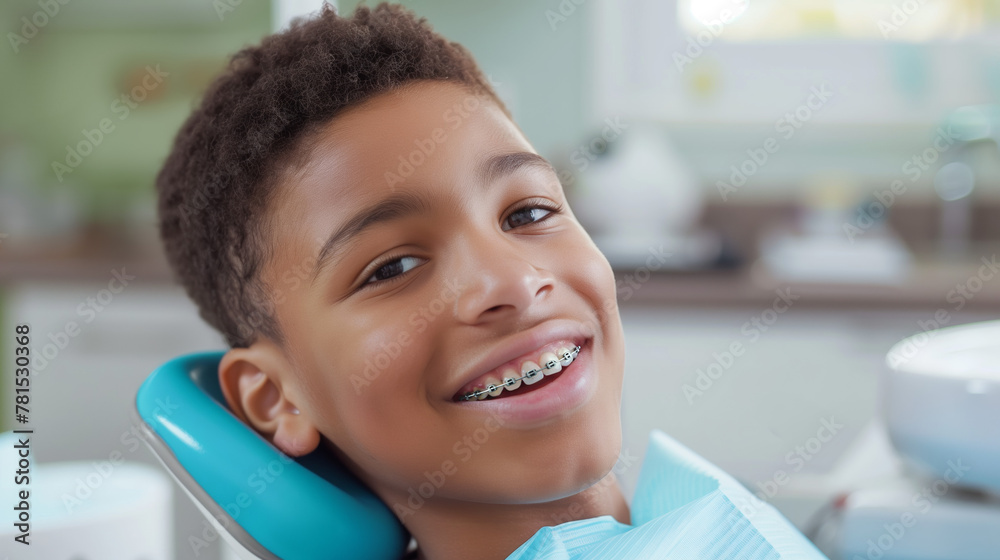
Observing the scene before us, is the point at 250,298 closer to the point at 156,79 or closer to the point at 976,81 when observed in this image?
the point at 156,79

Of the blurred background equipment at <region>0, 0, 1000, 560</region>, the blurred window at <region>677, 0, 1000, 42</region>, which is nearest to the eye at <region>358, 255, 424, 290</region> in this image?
the blurred background equipment at <region>0, 0, 1000, 560</region>

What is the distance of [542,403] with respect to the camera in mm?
686

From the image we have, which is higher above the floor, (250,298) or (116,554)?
(250,298)

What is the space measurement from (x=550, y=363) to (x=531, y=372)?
0.7 inches

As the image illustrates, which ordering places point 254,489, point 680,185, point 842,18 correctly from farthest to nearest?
point 842,18 < point 680,185 < point 254,489

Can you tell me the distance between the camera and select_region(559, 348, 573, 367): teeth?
709 millimetres

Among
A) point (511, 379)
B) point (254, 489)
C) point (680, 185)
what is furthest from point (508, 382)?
point (680, 185)

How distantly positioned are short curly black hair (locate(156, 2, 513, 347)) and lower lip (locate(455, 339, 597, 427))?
0.23 m

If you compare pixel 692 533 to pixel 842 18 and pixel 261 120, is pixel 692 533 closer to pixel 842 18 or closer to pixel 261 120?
pixel 261 120

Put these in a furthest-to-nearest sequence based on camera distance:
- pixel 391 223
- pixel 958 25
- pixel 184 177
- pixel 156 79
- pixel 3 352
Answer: pixel 156 79, pixel 958 25, pixel 3 352, pixel 184 177, pixel 391 223

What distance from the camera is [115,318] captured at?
2.10m

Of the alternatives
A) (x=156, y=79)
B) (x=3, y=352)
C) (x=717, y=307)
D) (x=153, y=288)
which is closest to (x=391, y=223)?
(x=717, y=307)

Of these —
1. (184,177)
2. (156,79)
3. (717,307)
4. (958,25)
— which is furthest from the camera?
(156,79)

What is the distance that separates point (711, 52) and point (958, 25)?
763 millimetres
